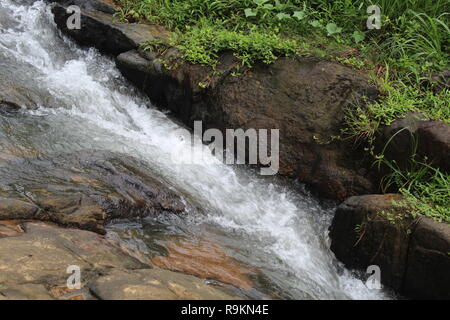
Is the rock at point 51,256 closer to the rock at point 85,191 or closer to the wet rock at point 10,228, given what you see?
Result: the wet rock at point 10,228

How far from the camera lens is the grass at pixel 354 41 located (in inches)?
194

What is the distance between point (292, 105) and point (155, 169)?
70.0 inches

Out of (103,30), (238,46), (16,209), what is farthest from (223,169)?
(103,30)

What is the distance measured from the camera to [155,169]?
473 cm

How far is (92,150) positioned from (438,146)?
335cm

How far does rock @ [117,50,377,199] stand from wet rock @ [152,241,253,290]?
1.84 m

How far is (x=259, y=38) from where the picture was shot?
580 cm

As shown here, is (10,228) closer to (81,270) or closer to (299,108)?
(81,270)

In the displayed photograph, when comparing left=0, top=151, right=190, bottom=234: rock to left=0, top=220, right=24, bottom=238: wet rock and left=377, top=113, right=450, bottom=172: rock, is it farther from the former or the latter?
left=377, top=113, right=450, bottom=172: rock

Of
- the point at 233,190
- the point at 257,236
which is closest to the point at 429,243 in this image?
the point at 257,236

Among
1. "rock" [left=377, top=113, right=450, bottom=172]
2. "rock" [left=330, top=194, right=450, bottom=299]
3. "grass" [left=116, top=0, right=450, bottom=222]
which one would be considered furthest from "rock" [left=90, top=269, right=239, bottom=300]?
"rock" [left=377, top=113, right=450, bottom=172]

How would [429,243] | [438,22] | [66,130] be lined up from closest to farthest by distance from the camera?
[429,243]
[66,130]
[438,22]
